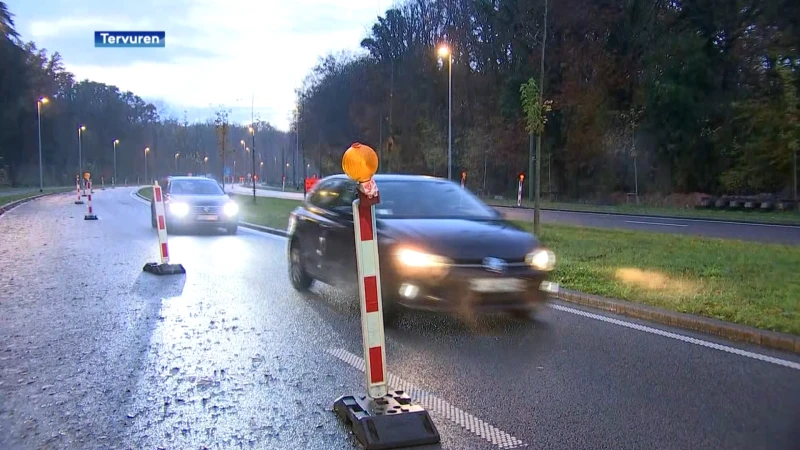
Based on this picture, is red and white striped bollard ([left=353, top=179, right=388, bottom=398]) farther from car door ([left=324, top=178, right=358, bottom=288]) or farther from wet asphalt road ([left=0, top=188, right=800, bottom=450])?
car door ([left=324, top=178, right=358, bottom=288])

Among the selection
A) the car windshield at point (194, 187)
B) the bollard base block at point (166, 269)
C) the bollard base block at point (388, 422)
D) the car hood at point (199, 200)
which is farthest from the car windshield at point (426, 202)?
the car windshield at point (194, 187)

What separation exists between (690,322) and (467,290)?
97.7 inches

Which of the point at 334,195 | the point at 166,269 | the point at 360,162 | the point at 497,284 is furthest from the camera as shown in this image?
the point at 166,269

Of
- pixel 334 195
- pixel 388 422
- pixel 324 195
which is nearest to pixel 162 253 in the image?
pixel 324 195

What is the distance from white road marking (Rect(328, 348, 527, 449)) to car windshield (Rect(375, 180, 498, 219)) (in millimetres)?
2573

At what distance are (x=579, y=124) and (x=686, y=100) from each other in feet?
22.1

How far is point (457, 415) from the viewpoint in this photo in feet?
15.4

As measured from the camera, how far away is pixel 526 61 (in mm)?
42438

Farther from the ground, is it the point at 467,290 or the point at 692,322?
the point at 467,290

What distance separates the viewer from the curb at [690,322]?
6.48m

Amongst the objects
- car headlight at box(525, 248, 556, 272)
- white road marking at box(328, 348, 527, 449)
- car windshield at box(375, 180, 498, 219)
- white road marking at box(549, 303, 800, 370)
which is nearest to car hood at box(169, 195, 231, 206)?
car windshield at box(375, 180, 498, 219)

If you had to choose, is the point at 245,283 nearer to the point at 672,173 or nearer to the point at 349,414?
the point at 349,414

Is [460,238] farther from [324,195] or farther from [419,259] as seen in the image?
[324,195]

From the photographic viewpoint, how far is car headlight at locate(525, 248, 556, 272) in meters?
7.17
